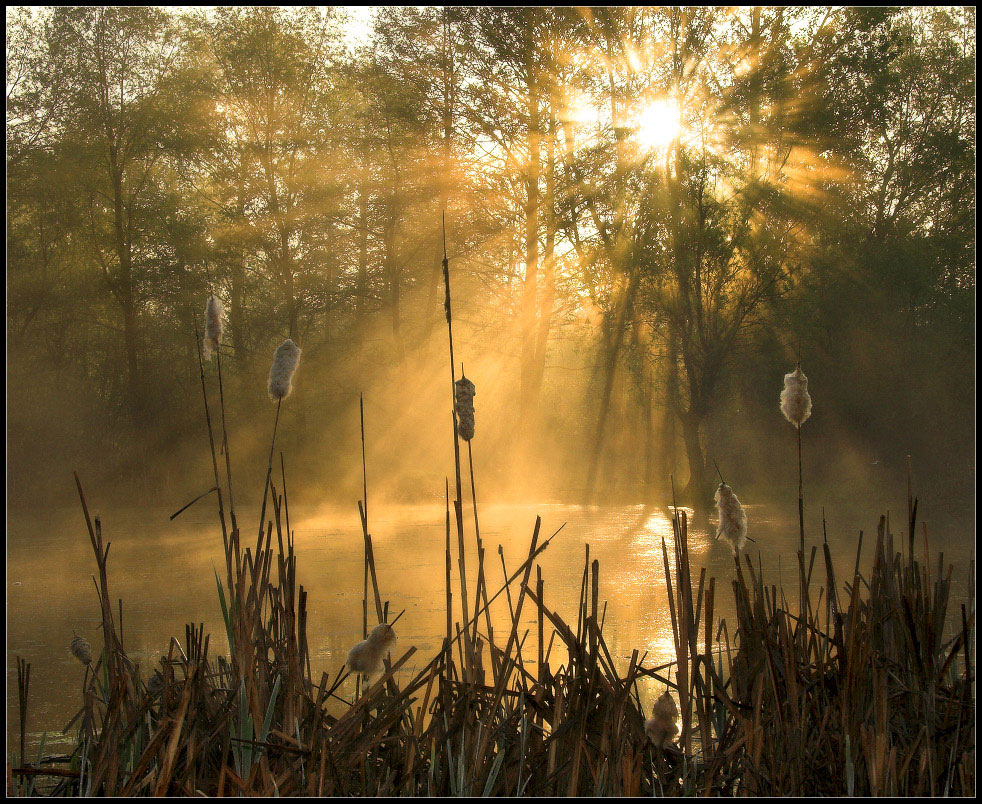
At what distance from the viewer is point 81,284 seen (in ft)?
30.2

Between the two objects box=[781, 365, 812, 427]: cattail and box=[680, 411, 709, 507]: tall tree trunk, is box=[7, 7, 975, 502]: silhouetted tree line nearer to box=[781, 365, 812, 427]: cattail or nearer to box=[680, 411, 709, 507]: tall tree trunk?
box=[680, 411, 709, 507]: tall tree trunk

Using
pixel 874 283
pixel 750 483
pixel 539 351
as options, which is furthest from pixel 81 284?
pixel 874 283

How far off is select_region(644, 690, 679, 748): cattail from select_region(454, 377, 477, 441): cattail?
426 mm

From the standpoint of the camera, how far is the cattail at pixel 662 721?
3.65 feet

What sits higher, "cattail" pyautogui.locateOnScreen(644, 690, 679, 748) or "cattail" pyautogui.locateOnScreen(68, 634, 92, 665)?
"cattail" pyautogui.locateOnScreen(68, 634, 92, 665)

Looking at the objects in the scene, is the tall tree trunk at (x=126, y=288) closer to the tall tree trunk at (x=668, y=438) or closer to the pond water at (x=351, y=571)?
the pond water at (x=351, y=571)

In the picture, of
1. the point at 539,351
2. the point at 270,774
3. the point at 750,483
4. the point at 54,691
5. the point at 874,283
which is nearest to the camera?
the point at 270,774

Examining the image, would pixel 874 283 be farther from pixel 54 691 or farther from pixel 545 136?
pixel 54 691

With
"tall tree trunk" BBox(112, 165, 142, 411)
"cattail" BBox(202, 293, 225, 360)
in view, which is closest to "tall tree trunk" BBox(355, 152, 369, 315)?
"tall tree trunk" BBox(112, 165, 142, 411)

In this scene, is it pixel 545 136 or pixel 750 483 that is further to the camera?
pixel 545 136

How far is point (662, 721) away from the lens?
1126 mm

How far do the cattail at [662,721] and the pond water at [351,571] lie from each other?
1038 millimetres

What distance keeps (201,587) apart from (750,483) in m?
5.97

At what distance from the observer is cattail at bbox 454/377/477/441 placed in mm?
1156
